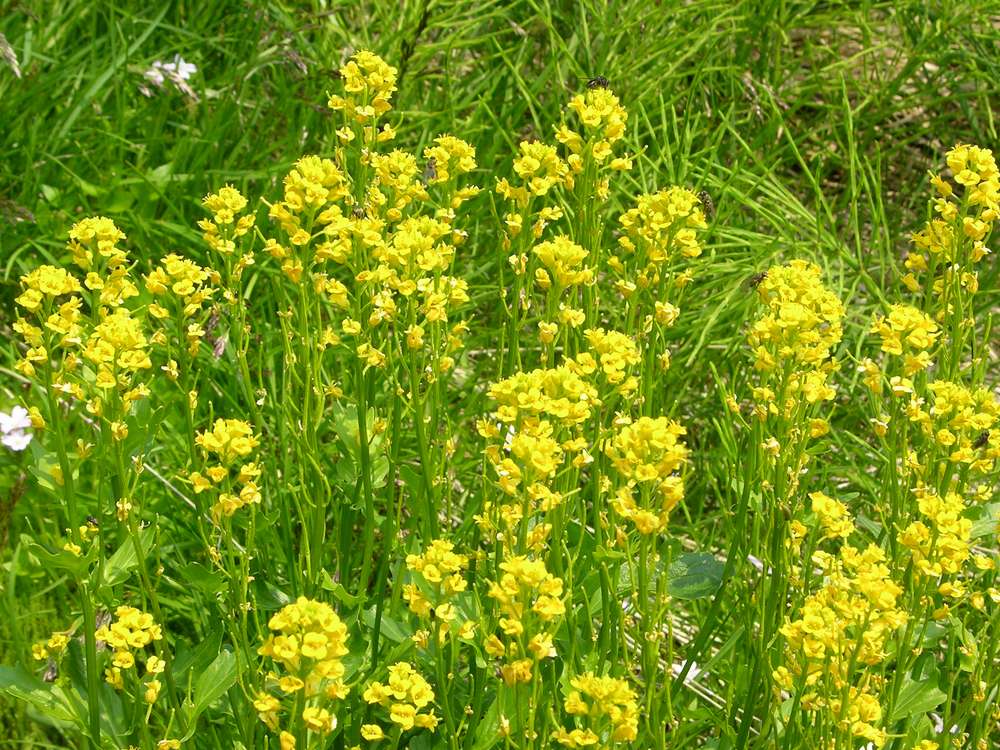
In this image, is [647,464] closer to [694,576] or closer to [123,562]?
[694,576]

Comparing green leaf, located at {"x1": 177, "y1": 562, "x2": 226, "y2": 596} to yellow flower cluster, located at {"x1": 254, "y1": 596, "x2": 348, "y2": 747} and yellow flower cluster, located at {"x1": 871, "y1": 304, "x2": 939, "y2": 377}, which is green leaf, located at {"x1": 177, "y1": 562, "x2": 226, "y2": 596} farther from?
yellow flower cluster, located at {"x1": 871, "y1": 304, "x2": 939, "y2": 377}

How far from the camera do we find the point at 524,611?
5.38ft

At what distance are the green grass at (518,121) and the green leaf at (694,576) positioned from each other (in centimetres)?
64

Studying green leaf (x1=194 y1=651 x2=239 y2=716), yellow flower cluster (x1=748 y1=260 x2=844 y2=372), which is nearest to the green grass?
green leaf (x1=194 y1=651 x2=239 y2=716)

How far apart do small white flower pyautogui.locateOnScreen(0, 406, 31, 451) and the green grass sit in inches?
8.1

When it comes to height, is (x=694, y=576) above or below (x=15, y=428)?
above

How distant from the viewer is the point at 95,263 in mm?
2123

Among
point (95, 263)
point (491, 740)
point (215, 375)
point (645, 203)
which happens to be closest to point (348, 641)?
point (491, 740)

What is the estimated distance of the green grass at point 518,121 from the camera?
3615 millimetres

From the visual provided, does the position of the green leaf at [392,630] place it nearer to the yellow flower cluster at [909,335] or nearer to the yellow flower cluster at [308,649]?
the yellow flower cluster at [308,649]

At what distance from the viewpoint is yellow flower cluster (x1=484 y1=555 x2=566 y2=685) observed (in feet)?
5.24

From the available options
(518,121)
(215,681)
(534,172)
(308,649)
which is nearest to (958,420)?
(534,172)

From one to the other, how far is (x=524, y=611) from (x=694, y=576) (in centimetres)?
85

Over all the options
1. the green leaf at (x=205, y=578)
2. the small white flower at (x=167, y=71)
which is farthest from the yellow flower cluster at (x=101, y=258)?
the small white flower at (x=167, y=71)
